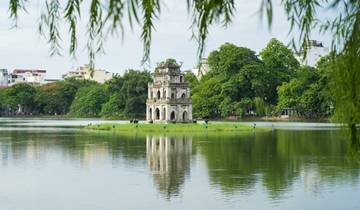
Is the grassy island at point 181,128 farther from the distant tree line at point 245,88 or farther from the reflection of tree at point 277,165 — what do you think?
the distant tree line at point 245,88

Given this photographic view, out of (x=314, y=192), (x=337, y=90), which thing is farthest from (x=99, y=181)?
(x=337, y=90)

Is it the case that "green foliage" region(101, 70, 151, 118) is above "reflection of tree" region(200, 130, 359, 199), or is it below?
above

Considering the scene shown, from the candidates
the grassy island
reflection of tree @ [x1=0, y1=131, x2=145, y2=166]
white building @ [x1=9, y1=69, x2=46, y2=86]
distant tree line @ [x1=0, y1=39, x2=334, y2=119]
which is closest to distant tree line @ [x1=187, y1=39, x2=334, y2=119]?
distant tree line @ [x1=0, y1=39, x2=334, y2=119]

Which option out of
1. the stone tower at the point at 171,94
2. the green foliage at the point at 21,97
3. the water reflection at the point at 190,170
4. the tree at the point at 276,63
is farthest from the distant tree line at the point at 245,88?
the water reflection at the point at 190,170

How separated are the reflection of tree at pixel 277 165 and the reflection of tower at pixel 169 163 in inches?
35.4

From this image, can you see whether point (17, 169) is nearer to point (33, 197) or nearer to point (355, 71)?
point (33, 197)

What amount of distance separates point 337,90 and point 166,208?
33.0ft

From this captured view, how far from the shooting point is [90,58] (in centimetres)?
288

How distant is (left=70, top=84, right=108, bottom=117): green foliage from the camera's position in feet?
284

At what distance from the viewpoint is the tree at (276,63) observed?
6888 cm

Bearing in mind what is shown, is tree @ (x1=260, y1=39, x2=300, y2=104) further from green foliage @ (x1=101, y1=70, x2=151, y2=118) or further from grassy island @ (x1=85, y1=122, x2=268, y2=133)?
grassy island @ (x1=85, y1=122, x2=268, y2=133)

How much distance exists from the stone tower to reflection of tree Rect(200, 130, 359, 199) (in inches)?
670

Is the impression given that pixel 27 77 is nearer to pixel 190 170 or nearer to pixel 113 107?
pixel 113 107

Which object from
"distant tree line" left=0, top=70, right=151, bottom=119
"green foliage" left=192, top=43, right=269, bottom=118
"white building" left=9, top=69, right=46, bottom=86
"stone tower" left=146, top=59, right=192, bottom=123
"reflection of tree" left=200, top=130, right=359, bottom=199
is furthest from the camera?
"white building" left=9, top=69, right=46, bottom=86
